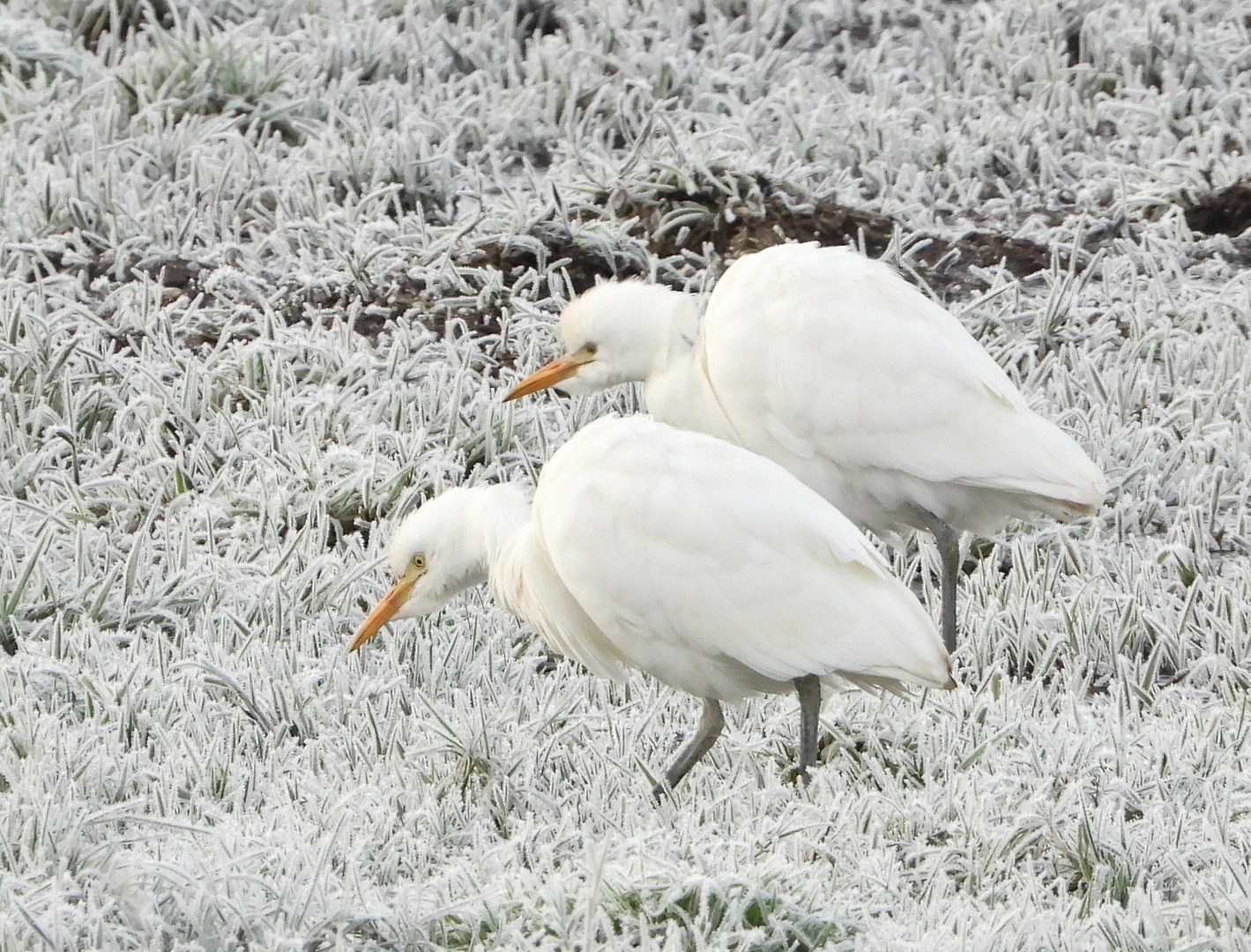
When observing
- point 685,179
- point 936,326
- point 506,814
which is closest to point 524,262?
point 685,179

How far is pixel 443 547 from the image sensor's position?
3.93m

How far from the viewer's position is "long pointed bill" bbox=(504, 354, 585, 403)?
15.1ft

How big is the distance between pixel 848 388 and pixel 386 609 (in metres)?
1.35

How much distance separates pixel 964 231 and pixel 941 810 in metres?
3.47

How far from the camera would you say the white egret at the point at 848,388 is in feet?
14.3

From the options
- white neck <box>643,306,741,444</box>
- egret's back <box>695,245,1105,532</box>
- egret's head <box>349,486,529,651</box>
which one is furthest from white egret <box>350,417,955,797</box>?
white neck <box>643,306,741,444</box>

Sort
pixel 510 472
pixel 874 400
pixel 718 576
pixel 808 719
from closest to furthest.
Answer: pixel 718 576 < pixel 808 719 < pixel 874 400 < pixel 510 472

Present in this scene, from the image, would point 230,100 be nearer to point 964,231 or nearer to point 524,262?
point 524,262

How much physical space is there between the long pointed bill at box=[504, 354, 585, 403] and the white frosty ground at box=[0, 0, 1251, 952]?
576 millimetres

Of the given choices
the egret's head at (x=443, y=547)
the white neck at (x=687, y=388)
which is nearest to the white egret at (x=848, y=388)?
the white neck at (x=687, y=388)

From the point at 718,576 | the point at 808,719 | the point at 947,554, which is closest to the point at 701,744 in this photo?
the point at 808,719

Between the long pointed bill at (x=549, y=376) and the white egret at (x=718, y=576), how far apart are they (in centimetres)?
88

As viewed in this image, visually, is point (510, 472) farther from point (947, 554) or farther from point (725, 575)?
point (725, 575)

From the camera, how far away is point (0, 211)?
20.9 ft
